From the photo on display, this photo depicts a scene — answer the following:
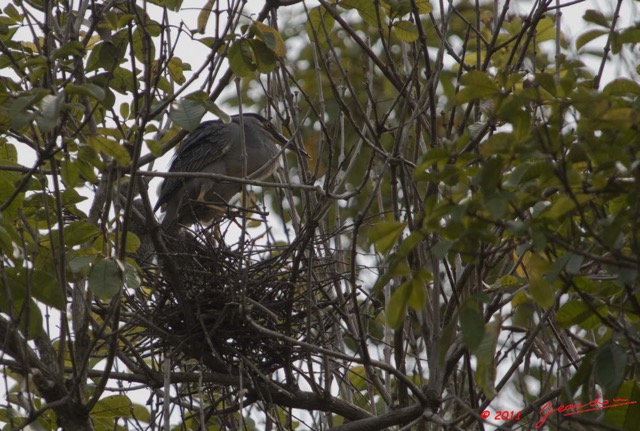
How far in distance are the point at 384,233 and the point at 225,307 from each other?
1568 mm

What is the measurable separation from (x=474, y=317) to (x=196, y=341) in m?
2.06

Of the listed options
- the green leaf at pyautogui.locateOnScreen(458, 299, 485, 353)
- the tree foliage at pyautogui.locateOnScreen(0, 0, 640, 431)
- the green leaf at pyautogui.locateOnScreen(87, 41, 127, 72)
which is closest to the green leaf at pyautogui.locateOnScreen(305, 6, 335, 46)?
the tree foliage at pyautogui.locateOnScreen(0, 0, 640, 431)

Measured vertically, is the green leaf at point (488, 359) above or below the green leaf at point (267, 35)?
below

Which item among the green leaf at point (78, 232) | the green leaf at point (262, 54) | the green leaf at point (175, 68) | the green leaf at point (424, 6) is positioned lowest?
the green leaf at point (78, 232)

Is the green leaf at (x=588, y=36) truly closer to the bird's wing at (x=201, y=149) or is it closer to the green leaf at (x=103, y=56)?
the green leaf at (x=103, y=56)

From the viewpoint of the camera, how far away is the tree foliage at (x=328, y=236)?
2129 millimetres

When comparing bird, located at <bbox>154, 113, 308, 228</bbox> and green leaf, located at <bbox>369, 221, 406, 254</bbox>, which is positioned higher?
bird, located at <bbox>154, 113, 308, 228</bbox>

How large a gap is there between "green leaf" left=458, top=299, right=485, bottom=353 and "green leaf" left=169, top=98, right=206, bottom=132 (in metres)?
1.14

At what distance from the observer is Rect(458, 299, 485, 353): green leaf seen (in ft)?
6.92

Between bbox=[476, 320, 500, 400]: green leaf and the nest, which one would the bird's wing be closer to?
the nest

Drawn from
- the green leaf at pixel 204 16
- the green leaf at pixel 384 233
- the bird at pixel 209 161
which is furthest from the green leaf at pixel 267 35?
the bird at pixel 209 161

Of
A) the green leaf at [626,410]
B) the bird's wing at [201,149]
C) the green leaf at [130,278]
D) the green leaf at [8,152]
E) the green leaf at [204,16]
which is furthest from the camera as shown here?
the bird's wing at [201,149]

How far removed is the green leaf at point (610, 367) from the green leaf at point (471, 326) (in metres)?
0.36

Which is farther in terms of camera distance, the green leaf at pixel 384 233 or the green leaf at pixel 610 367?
the green leaf at pixel 384 233
